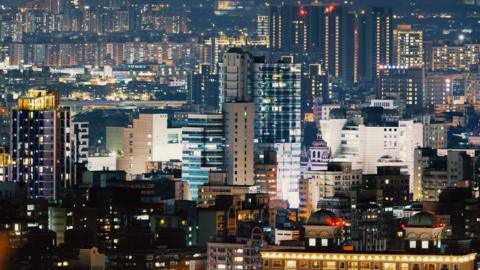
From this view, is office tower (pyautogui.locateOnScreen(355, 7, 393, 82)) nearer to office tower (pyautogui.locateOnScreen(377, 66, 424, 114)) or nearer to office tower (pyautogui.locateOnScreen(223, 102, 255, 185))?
office tower (pyautogui.locateOnScreen(377, 66, 424, 114))

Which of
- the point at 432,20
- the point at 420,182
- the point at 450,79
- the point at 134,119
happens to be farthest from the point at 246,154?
the point at 432,20

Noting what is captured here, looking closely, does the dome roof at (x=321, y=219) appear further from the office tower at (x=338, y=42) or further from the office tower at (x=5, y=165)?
the office tower at (x=338, y=42)

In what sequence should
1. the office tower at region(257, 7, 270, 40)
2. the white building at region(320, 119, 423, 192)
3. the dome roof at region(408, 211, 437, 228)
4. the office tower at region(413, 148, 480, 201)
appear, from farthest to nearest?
the office tower at region(257, 7, 270, 40) < the white building at region(320, 119, 423, 192) < the office tower at region(413, 148, 480, 201) < the dome roof at region(408, 211, 437, 228)

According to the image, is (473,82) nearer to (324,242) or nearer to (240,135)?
(240,135)

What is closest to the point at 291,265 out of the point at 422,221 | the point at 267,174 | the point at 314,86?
the point at 422,221

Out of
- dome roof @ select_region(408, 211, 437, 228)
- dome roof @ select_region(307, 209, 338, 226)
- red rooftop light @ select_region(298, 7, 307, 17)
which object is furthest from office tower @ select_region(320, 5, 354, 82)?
dome roof @ select_region(408, 211, 437, 228)

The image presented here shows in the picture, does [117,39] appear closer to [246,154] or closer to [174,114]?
[174,114]
